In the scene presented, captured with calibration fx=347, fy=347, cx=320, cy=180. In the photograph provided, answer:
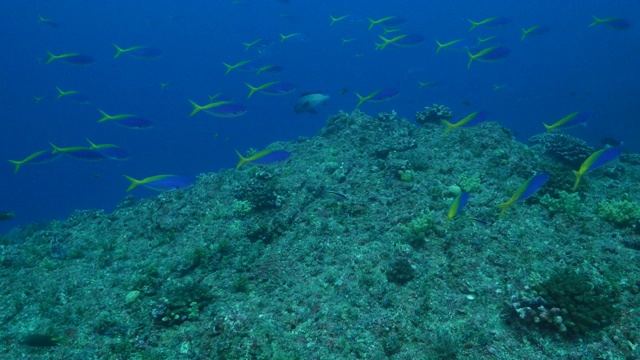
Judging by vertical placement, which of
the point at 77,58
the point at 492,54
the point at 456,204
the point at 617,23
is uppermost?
the point at 77,58

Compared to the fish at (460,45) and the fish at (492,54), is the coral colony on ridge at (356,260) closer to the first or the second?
the fish at (492,54)

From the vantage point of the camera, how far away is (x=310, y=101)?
1154 cm

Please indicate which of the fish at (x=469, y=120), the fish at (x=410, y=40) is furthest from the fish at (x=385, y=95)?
the fish at (x=410, y=40)

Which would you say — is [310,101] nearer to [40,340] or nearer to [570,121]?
[570,121]

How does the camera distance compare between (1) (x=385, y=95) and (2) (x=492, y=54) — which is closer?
(2) (x=492, y=54)

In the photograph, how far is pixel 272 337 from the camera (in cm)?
522

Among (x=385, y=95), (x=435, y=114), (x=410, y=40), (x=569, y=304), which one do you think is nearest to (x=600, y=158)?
(x=569, y=304)

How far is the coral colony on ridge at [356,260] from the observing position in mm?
5023

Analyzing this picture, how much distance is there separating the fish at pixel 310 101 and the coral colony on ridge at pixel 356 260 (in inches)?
1.9

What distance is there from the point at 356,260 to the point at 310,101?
6490mm

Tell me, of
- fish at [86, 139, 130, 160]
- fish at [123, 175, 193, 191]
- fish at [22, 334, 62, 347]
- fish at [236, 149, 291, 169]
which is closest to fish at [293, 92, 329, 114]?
fish at [236, 149, 291, 169]

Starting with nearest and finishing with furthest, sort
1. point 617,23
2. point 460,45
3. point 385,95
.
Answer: point 385,95, point 460,45, point 617,23

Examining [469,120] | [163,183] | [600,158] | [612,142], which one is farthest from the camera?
[612,142]

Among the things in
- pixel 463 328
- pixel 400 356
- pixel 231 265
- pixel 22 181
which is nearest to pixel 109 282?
pixel 231 265
